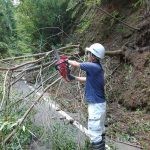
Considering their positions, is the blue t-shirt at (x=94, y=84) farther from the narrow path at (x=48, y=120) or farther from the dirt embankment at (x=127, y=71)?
the dirt embankment at (x=127, y=71)

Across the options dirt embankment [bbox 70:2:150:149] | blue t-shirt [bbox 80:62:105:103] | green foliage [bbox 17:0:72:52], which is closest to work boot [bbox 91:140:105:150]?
blue t-shirt [bbox 80:62:105:103]

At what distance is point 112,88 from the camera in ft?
31.4

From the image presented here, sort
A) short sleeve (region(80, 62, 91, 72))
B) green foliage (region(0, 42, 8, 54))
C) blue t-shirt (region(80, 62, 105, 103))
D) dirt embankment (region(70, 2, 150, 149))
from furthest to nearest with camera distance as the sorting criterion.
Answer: green foliage (region(0, 42, 8, 54)), dirt embankment (region(70, 2, 150, 149)), blue t-shirt (region(80, 62, 105, 103)), short sleeve (region(80, 62, 91, 72))

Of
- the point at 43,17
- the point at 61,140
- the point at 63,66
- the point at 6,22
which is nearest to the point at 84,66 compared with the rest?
the point at 63,66

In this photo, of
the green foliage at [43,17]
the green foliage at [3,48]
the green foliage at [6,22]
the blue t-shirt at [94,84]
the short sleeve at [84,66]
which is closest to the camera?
the short sleeve at [84,66]

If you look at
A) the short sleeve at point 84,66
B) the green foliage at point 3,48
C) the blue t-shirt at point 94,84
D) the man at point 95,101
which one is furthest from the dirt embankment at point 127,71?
the green foliage at point 3,48

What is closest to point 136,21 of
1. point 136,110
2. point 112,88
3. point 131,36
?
point 131,36

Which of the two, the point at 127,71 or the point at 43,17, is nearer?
the point at 127,71

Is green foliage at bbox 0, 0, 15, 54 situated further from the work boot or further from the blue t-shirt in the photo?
the work boot

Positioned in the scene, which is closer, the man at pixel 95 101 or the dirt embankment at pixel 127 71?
the man at pixel 95 101

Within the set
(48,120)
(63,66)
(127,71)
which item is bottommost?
(48,120)

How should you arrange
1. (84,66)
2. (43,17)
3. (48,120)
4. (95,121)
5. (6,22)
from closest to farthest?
1. (84,66)
2. (95,121)
3. (48,120)
4. (43,17)
5. (6,22)

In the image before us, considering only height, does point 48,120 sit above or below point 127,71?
below

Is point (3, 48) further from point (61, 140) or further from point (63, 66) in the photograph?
point (63, 66)
